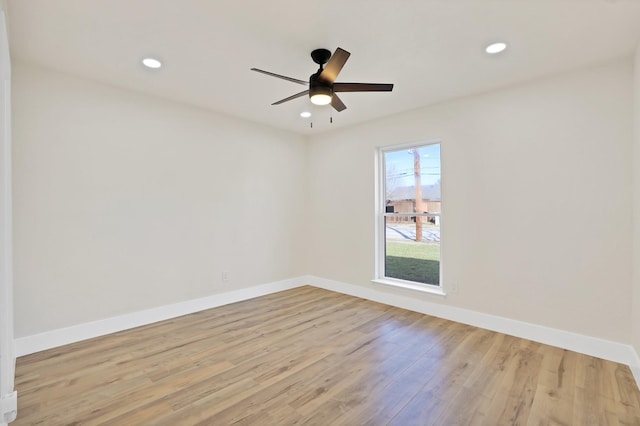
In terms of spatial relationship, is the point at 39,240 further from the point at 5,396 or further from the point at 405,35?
the point at 405,35

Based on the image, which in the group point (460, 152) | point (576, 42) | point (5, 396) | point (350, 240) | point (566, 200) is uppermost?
point (576, 42)

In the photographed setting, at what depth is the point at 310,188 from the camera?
5.40 metres

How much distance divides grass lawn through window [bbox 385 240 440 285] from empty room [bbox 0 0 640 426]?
0.03 metres

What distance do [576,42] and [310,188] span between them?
12.5 feet

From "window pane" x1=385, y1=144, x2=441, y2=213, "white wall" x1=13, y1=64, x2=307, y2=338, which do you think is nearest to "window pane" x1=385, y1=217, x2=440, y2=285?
"window pane" x1=385, y1=144, x2=441, y2=213

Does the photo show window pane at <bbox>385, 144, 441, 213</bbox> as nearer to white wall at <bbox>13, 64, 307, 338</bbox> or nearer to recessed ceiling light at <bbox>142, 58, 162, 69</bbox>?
white wall at <bbox>13, 64, 307, 338</bbox>

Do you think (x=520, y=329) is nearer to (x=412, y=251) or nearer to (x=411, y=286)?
(x=411, y=286)

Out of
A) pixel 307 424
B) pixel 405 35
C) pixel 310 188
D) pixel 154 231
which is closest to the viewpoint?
pixel 307 424

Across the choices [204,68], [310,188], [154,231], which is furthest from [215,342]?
[310,188]

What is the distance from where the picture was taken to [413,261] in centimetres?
425

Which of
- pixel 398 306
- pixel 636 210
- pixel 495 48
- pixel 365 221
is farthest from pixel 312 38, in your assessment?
pixel 398 306

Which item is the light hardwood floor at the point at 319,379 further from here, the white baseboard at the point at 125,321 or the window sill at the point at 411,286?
the window sill at the point at 411,286

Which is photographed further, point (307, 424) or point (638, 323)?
point (638, 323)

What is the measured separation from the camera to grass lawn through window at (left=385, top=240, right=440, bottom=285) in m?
3.98
